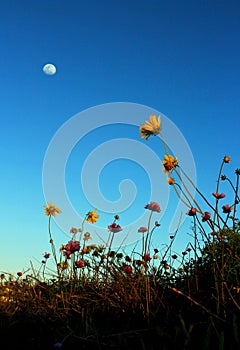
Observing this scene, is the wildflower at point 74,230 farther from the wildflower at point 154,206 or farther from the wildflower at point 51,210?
the wildflower at point 154,206

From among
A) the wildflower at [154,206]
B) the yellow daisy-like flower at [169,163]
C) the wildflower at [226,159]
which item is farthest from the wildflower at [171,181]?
the wildflower at [154,206]

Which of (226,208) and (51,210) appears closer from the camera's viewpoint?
(226,208)

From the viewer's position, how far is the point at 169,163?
2965 mm

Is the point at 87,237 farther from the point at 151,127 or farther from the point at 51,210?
the point at 151,127

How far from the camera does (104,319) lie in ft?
11.0

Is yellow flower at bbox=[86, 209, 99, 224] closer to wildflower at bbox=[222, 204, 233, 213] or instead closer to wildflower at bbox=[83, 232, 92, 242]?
wildflower at bbox=[83, 232, 92, 242]

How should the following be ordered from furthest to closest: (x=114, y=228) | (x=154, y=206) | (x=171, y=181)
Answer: (x=114, y=228) → (x=154, y=206) → (x=171, y=181)

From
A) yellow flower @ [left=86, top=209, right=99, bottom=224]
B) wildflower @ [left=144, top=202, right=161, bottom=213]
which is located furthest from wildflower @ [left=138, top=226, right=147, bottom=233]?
yellow flower @ [left=86, top=209, right=99, bottom=224]

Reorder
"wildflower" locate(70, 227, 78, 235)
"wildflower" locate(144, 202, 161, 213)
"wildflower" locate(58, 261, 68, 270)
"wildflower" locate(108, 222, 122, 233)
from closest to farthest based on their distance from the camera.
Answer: "wildflower" locate(144, 202, 161, 213)
"wildflower" locate(108, 222, 122, 233)
"wildflower" locate(58, 261, 68, 270)
"wildflower" locate(70, 227, 78, 235)

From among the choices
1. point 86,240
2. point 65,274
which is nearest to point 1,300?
point 65,274

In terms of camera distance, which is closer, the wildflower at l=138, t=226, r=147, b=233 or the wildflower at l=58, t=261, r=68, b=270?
the wildflower at l=138, t=226, r=147, b=233

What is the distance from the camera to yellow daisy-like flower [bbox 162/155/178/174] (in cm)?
297

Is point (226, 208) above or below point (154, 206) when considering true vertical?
below

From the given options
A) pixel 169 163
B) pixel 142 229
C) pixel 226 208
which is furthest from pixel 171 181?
pixel 142 229
